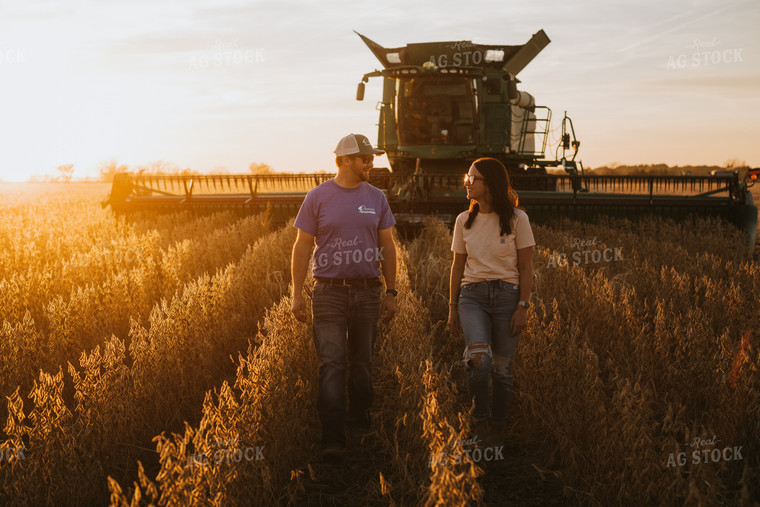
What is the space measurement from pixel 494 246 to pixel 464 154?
31.8ft

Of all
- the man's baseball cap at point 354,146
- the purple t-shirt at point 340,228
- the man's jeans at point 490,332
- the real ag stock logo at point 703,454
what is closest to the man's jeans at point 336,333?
the purple t-shirt at point 340,228

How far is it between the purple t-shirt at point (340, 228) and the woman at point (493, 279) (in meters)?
0.57

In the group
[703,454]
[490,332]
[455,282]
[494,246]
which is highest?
[494,246]

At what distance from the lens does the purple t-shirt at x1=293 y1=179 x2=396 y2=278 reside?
3.78 meters

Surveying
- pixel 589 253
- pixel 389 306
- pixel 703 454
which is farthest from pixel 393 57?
pixel 703 454

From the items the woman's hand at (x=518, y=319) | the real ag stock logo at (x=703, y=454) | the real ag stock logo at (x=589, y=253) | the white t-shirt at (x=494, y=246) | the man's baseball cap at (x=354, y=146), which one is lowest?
the real ag stock logo at (x=703, y=454)

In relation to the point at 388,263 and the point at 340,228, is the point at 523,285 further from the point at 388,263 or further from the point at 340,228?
the point at 340,228

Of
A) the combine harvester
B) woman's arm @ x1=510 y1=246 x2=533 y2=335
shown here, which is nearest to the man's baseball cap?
woman's arm @ x1=510 y1=246 x2=533 y2=335

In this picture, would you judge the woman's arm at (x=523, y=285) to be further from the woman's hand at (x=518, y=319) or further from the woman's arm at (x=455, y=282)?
the woman's arm at (x=455, y=282)

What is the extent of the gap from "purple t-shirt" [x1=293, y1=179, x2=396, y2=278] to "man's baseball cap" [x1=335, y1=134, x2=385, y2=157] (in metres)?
0.23

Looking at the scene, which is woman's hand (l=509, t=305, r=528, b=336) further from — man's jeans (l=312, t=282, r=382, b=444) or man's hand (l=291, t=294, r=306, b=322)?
man's hand (l=291, t=294, r=306, b=322)

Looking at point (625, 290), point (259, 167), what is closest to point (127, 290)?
point (625, 290)

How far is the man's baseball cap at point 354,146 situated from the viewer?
12.1 ft

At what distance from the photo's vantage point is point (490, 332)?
3725 mm
